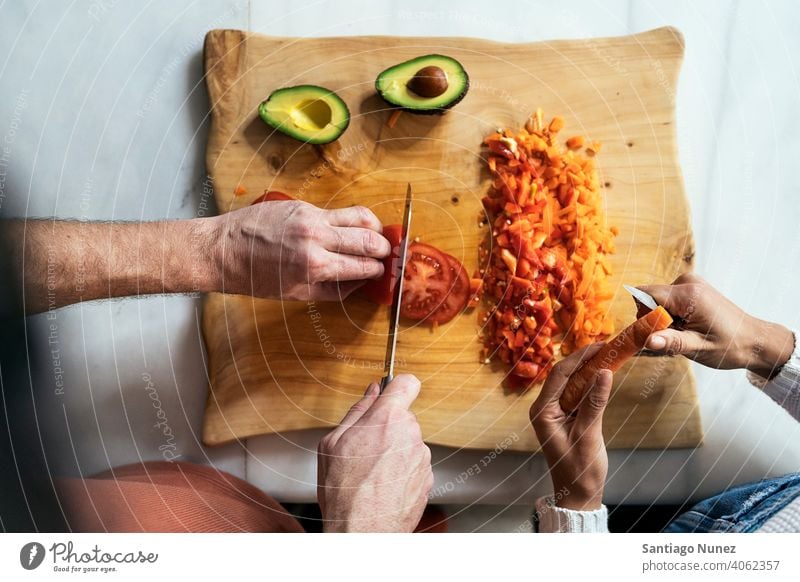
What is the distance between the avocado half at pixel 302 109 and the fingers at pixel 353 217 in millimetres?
96

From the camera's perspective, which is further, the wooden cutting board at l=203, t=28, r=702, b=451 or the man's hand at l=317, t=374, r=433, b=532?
the wooden cutting board at l=203, t=28, r=702, b=451

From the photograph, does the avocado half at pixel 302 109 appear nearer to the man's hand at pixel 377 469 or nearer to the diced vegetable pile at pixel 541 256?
the diced vegetable pile at pixel 541 256

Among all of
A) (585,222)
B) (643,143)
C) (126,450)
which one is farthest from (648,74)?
(126,450)

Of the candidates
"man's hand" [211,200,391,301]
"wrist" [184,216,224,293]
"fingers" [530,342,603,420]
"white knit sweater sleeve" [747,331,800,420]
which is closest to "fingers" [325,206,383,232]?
"man's hand" [211,200,391,301]

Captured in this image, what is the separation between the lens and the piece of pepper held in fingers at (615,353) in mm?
567

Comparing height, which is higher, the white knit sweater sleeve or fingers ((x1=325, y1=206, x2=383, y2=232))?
fingers ((x1=325, y1=206, x2=383, y2=232))

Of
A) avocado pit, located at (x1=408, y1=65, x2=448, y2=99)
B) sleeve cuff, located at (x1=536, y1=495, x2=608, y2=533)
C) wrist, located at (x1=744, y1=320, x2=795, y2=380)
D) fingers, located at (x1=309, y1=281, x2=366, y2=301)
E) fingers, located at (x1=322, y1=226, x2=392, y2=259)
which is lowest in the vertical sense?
sleeve cuff, located at (x1=536, y1=495, x2=608, y2=533)

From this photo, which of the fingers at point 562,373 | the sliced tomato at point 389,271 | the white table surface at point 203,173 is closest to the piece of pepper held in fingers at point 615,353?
the fingers at point 562,373

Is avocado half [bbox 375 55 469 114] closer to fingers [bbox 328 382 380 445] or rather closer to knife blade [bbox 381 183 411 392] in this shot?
knife blade [bbox 381 183 411 392]

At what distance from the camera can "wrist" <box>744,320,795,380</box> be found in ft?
2.05

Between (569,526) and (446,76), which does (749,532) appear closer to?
(569,526)

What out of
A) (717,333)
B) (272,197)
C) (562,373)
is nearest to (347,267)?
(272,197)

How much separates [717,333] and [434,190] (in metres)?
0.33

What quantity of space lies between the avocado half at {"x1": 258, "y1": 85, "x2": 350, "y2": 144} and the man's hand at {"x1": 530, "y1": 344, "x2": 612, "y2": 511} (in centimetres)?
35
